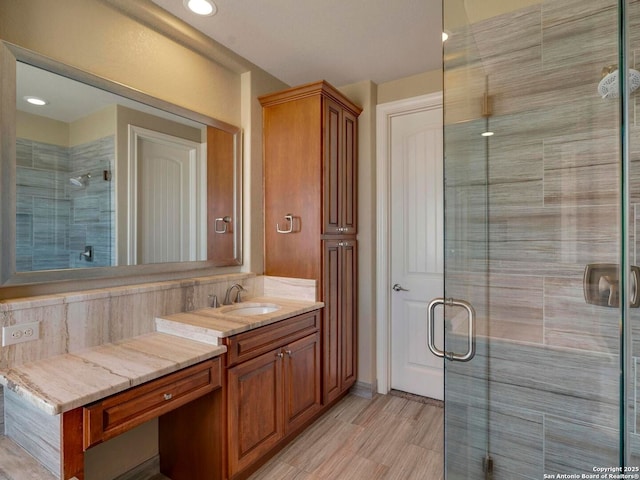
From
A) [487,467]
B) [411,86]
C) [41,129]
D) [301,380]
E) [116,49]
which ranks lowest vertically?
[487,467]

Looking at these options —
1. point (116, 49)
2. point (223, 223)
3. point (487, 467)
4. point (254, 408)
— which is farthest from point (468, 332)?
point (116, 49)

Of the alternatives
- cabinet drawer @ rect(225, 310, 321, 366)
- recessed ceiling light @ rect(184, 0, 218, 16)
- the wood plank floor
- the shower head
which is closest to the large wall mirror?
recessed ceiling light @ rect(184, 0, 218, 16)

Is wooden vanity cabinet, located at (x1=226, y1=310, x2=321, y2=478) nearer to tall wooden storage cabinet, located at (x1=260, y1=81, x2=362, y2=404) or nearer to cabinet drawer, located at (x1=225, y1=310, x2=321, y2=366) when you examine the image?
cabinet drawer, located at (x1=225, y1=310, x2=321, y2=366)

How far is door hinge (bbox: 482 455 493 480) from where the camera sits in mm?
1535

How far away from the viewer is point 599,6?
4.37 feet

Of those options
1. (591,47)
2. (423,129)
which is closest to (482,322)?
(591,47)

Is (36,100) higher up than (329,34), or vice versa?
(329,34)

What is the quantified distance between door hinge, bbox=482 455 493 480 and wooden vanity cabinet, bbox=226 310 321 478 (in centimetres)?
107

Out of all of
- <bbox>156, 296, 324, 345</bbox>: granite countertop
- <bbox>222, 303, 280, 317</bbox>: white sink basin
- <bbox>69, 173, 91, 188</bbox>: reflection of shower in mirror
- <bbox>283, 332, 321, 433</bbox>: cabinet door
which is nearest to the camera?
<bbox>69, 173, 91, 188</bbox>: reflection of shower in mirror

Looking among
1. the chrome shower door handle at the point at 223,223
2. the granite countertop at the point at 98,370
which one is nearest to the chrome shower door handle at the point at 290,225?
the chrome shower door handle at the point at 223,223

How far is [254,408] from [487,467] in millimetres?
1172

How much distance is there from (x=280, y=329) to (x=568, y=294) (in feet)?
4.73

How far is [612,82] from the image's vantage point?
122 cm

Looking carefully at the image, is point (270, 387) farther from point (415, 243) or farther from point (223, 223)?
point (415, 243)
